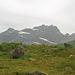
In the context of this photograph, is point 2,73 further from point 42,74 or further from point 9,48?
point 9,48

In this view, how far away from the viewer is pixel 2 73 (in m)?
17.9

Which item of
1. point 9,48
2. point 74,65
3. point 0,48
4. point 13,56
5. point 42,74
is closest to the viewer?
point 42,74

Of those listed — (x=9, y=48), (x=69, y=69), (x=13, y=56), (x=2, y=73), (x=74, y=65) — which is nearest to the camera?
(x=2, y=73)

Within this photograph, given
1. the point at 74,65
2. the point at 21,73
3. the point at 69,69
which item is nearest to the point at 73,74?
the point at 69,69

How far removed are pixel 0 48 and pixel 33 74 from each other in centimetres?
4005

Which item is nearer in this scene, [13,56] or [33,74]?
[33,74]

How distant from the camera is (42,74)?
1669cm

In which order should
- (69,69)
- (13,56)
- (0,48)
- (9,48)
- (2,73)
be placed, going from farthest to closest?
1. (9,48)
2. (0,48)
3. (13,56)
4. (69,69)
5. (2,73)

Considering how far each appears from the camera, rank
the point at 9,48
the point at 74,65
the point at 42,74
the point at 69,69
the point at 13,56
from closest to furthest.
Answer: the point at 42,74, the point at 69,69, the point at 74,65, the point at 13,56, the point at 9,48

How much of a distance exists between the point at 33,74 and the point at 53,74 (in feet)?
9.86

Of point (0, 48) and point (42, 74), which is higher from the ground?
point (0, 48)

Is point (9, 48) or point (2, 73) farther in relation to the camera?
point (9, 48)

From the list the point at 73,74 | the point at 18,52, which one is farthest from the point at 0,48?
the point at 73,74

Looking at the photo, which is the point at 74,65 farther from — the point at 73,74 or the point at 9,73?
the point at 9,73
